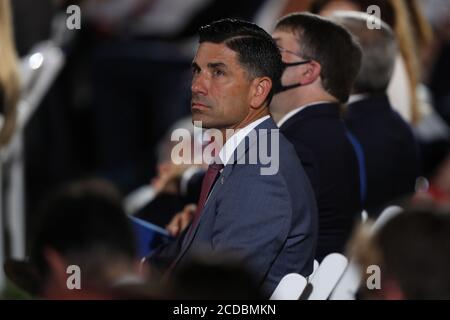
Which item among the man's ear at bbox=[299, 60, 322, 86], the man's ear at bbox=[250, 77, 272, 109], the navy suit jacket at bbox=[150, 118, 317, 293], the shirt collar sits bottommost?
the navy suit jacket at bbox=[150, 118, 317, 293]

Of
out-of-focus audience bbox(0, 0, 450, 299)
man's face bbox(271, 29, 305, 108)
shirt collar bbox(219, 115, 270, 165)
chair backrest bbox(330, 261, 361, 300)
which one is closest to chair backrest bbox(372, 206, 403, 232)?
out-of-focus audience bbox(0, 0, 450, 299)

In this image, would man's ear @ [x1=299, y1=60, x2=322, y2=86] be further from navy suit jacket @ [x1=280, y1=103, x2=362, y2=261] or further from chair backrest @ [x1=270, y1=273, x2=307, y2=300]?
chair backrest @ [x1=270, y1=273, x2=307, y2=300]

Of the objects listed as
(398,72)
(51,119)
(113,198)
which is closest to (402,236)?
(113,198)

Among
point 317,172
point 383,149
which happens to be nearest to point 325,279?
point 317,172

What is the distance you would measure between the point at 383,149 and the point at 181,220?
72 cm

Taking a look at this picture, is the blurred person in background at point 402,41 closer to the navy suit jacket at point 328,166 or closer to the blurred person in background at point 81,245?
the navy suit jacket at point 328,166

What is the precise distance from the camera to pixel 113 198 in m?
3.61

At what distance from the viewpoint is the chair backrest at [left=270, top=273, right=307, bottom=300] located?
130 inches

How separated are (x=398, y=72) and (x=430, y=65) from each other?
335 cm

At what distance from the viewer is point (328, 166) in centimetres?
356

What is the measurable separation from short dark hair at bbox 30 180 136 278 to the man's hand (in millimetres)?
186

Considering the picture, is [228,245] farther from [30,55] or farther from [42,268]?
[30,55]

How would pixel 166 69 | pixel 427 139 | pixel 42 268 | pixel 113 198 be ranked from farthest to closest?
1. pixel 166 69
2. pixel 427 139
3. pixel 113 198
4. pixel 42 268

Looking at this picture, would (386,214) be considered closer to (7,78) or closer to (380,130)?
(380,130)
